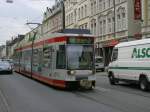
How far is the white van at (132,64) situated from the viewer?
21406 millimetres

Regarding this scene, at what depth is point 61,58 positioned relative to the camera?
21828 mm

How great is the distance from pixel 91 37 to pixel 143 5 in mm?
24249

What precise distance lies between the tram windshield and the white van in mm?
2520

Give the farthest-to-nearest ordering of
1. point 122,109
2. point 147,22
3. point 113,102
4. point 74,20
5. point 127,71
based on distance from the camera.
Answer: point 74,20
point 147,22
point 127,71
point 113,102
point 122,109

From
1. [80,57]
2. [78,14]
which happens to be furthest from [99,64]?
[80,57]

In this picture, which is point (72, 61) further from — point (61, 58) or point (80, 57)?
point (61, 58)

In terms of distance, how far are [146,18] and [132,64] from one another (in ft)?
70.6

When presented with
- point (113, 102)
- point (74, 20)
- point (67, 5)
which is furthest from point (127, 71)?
point (67, 5)

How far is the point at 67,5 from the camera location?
281 ft

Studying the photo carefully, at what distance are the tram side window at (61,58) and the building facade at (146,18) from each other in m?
21.8

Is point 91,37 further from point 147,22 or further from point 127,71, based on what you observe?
point 147,22

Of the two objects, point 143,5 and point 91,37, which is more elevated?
point 143,5

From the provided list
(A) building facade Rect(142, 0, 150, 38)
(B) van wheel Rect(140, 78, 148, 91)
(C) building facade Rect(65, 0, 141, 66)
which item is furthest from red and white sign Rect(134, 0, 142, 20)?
(B) van wheel Rect(140, 78, 148, 91)

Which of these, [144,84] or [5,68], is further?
[5,68]
